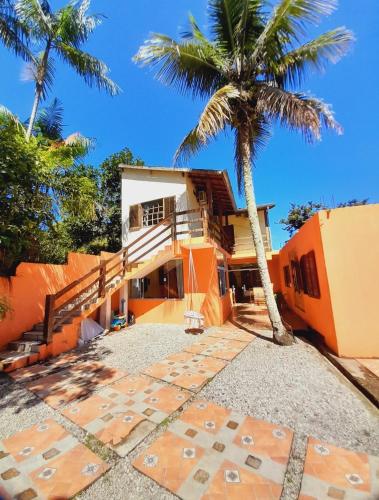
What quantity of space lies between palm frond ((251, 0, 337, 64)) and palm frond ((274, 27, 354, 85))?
0.29 m

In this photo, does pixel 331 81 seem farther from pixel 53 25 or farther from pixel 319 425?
pixel 53 25

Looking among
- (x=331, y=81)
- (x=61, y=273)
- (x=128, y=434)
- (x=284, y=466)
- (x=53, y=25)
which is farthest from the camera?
(x=53, y=25)

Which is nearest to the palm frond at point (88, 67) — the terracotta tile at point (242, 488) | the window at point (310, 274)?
the window at point (310, 274)

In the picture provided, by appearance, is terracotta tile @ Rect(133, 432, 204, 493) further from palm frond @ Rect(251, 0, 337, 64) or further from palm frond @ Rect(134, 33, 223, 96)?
palm frond @ Rect(134, 33, 223, 96)

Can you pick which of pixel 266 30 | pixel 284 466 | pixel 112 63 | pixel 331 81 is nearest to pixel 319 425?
pixel 284 466

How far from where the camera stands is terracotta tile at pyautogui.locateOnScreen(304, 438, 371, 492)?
1.97 meters

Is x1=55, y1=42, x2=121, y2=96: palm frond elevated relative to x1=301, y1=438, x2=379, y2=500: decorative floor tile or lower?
elevated

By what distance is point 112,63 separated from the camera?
373 inches

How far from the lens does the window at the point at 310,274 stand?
594 cm

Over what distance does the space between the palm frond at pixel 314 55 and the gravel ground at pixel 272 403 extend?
808 cm

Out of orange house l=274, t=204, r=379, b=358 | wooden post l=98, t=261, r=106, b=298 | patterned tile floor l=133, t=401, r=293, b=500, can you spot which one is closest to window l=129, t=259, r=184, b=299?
wooden post l=98, t=261, r=106, b=298

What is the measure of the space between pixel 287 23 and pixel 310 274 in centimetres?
700

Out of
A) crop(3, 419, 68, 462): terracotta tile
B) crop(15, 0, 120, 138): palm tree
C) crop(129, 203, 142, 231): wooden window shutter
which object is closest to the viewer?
crop(3, 419, 68, 462): terracotta tile

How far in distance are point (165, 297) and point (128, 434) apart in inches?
275
